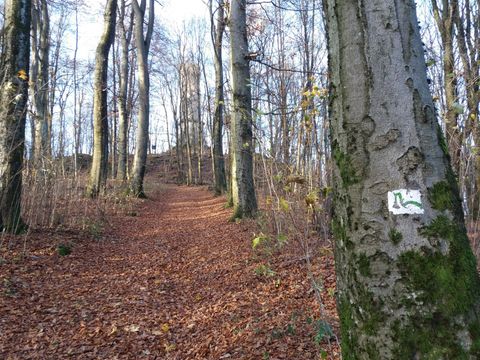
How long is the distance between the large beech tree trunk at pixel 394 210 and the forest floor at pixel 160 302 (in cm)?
105

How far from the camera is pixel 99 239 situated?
253 inches

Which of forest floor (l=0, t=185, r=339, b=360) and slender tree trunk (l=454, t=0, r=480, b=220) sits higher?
slender tree trunk (l=454, t=0, r=480, b=220)

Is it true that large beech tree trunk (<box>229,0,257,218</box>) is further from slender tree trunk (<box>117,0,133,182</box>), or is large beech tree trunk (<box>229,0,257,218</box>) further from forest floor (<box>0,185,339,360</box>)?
slender tree trunk (<box>117,0,133,182</box>)

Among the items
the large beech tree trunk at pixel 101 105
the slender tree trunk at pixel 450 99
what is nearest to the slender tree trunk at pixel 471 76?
the slender tree trunk at pixel 450 99

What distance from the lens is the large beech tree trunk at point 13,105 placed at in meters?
5.17

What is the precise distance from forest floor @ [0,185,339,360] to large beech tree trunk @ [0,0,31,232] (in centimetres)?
56

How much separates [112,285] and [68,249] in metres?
1.36

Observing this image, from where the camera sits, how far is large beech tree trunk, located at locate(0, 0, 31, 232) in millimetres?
5172

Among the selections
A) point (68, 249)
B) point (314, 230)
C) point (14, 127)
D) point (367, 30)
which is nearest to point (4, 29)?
point (14, 127)

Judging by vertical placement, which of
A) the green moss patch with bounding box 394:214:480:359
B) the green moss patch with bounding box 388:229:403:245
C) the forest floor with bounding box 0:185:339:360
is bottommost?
the forest floor with bounding box 0:185:339:360

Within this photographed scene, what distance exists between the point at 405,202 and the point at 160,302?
11.1 ft

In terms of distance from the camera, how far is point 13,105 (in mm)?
5297

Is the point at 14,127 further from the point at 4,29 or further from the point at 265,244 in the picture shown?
the point at 265,244

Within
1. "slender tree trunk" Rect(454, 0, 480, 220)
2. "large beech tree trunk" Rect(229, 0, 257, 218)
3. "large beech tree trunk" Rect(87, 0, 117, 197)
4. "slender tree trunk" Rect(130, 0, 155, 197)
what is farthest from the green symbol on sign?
"slender tree trunk" Rect(130, 0, 155, 197)
